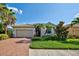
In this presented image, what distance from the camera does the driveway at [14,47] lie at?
12.8 m

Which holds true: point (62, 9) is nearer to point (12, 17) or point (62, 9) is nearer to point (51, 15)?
point (51, 15)

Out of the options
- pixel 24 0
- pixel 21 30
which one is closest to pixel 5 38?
pixel 21 30

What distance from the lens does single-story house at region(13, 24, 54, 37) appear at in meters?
13.0

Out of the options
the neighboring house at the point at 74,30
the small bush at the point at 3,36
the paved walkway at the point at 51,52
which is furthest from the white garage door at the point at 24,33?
the neighboring house at the point at 74,30

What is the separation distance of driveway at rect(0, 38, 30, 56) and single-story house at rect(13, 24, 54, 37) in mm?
176

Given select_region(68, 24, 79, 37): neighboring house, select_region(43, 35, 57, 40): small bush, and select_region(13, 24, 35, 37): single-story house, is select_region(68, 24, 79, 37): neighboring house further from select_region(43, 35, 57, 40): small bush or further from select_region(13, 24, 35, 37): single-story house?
select_region(13, 24, 35, 37): single-story house

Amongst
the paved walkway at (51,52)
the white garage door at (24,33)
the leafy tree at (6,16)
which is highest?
the leafy tree at (6,16)

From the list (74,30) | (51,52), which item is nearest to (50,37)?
(51,52)

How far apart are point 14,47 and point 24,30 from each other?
71cm

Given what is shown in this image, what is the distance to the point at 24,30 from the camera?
13.2 metres

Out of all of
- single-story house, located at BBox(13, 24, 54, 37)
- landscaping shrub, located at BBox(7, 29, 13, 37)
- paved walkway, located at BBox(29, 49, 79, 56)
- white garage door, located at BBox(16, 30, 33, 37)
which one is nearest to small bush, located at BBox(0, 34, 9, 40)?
landscaping shrub, located at BBox(7, 29, 13, 37)

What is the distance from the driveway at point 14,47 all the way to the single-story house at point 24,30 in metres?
0.18

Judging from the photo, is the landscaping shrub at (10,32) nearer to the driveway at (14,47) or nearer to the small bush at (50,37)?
the driveway at (14,47)

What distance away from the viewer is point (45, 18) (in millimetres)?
12820
